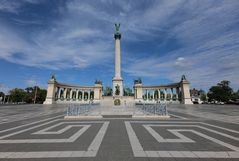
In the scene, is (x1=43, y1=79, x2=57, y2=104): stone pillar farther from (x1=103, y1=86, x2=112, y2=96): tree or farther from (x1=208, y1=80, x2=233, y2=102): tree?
(x1=208, y1=80, x2=233, y2=102): tree

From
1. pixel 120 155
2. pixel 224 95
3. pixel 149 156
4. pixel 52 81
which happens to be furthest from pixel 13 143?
pixel 224 95

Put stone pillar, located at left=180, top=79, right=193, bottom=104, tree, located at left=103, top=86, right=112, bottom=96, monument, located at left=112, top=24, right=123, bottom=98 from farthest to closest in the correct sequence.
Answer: tree, located at left=103, top=86, right=112, bottom=96 < stone pillar, located at left=180, top=79, right=193, bottom=104 < monument, located at left=112, top=24, right=123, bottom=98

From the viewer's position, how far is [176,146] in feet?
19.0

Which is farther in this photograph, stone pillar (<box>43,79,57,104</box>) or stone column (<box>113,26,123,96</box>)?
stone pillar (<box>43,79,57,104</box>)

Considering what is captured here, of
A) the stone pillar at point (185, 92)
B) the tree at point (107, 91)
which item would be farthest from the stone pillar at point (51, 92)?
the stone pillar at point (185, 92)

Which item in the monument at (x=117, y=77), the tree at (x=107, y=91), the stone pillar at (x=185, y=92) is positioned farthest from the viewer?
the tree at (x=107, y=91)

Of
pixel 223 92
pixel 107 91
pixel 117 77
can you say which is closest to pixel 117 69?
pixel 117 77

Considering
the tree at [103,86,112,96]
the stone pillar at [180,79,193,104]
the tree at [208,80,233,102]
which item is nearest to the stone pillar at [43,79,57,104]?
the tree at [103,86,112,96]

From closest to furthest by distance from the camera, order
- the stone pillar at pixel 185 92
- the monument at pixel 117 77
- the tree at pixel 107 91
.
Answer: the monument at pixel 117 77 → the stone pillar at pixel 185 92 → the tree at pixel 107 91

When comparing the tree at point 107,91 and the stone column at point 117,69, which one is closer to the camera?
the stone column at point 117,69

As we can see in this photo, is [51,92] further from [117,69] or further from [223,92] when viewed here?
[223,92]

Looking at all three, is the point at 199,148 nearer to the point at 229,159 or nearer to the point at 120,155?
the point at 229,159

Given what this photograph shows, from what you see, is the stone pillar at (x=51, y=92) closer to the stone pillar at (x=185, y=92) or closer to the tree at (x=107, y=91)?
the tree at (x=107, y=91)

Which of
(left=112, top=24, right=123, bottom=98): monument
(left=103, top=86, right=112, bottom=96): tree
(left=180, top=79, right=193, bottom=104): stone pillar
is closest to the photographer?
A: (left=112, top=24, right=123, bottom=98): monument
